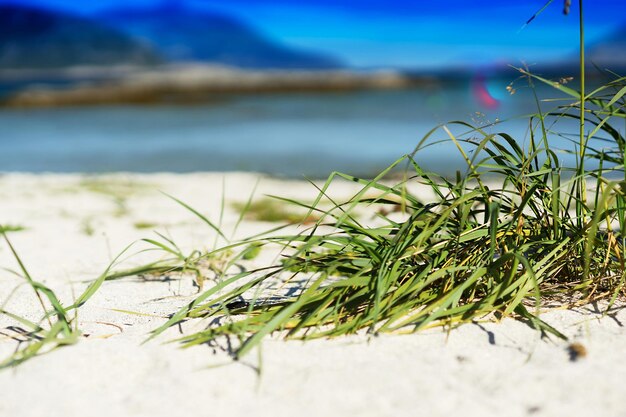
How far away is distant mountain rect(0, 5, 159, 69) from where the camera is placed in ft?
421

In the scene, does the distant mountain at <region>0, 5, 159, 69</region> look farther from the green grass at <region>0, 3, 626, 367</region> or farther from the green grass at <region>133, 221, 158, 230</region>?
the green grass at <region>0, 3, 626, 367</region>

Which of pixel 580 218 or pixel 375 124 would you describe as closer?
pixel 580 218

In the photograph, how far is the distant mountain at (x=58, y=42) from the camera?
5049 inches

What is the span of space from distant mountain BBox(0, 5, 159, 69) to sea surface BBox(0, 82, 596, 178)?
11206cm

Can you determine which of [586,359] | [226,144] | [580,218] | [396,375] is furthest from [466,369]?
[226,144]

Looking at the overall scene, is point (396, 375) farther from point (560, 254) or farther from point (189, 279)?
point (189, 279)

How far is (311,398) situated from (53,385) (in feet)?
1.76

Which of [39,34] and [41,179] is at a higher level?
[39,34]

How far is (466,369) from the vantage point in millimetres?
1329

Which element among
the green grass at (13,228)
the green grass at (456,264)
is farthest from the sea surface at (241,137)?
the green grass at (13,228)

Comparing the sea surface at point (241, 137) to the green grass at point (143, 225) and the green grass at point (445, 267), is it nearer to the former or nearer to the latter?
the green grass at point (445, 267)

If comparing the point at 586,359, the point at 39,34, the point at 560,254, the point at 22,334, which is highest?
the point at 39,34

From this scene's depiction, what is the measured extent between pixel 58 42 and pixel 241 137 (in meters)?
154

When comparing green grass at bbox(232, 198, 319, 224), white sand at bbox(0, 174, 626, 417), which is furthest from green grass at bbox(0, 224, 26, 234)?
white sand at bbox(0, 174, 626, 417)
